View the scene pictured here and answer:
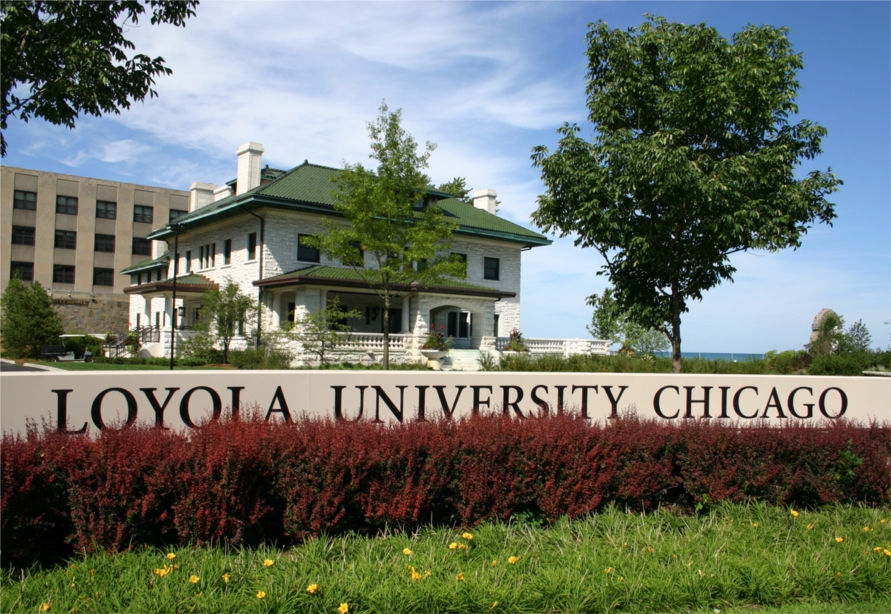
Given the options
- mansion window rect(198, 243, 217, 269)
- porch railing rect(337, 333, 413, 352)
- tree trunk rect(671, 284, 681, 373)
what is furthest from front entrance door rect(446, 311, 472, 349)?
tree trunk rect(671, 284, 681, 373)

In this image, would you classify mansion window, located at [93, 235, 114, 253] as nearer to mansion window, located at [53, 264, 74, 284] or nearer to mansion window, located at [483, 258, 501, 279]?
mansion window, located at [53, 264, 74, 284]

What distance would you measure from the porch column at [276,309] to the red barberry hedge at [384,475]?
27.3 m

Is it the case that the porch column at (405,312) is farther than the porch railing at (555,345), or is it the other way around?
the porch railing at (555,345)

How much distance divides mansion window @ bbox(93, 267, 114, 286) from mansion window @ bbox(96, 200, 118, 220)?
15.9ft

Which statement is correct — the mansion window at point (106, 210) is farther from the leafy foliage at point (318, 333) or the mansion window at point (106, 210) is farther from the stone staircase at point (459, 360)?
the stone staircase at point (459, 360)

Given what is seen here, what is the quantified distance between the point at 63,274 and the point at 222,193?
28.8 metres

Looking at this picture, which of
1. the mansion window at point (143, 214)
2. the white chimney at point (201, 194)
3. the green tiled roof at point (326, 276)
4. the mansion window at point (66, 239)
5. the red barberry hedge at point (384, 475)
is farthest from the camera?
the mansion window at point (143, 214)

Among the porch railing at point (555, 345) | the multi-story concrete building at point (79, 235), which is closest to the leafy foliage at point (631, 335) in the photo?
the porch railing at point (555, 345)

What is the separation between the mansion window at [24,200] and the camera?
2352 inches

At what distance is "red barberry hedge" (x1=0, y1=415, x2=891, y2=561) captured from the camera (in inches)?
200

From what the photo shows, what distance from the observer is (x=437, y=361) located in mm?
31062

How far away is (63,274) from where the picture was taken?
6172cm

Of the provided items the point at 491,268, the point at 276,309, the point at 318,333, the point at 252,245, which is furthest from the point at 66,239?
the point at 318,333

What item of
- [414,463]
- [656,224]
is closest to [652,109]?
[656,224]
